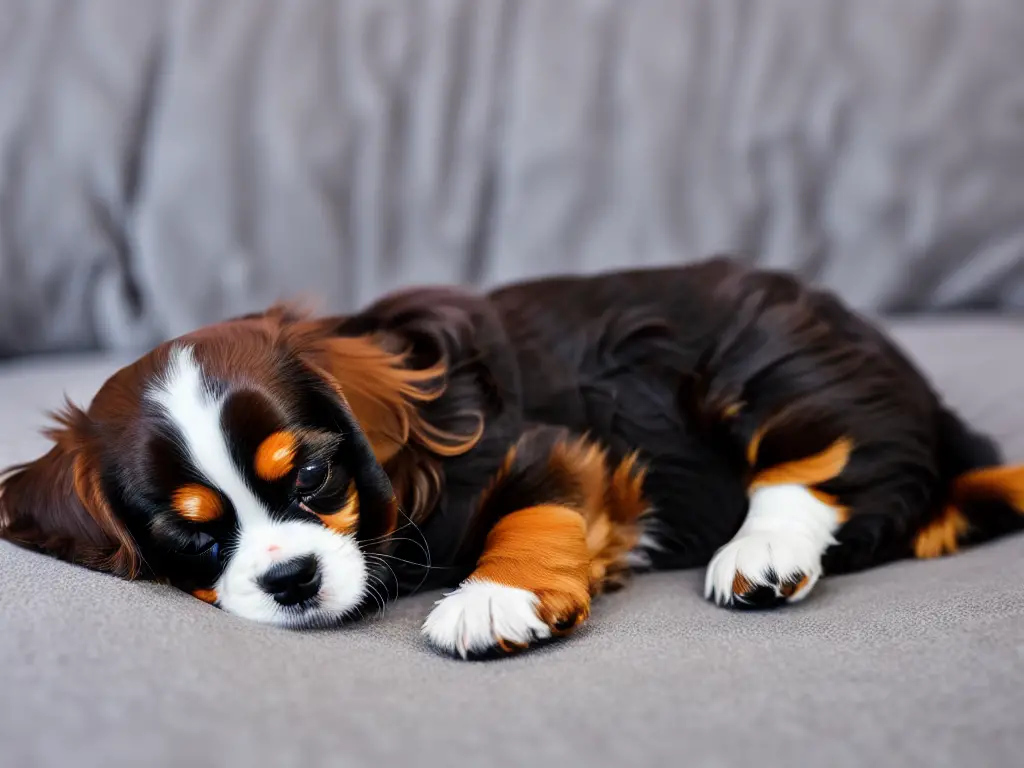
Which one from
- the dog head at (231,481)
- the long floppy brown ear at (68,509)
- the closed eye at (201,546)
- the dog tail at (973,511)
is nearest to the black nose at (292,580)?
the dog head at (231,481)

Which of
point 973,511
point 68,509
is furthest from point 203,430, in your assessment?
point 973,511

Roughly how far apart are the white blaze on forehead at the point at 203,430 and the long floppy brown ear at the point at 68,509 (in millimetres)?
185

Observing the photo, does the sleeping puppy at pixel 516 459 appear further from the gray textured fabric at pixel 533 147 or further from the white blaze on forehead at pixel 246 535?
the gray textured fabric at pixel 533 147

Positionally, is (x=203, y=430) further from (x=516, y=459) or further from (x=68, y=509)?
(x=516, y=459)

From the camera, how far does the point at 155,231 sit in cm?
286

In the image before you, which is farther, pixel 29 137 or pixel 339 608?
pixel 29 137

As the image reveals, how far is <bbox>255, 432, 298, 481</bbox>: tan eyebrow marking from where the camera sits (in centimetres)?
160

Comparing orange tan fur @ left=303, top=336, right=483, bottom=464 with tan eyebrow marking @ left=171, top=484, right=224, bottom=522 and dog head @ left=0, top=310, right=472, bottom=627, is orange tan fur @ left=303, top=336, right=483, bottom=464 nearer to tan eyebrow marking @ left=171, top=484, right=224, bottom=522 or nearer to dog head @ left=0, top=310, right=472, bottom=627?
dog head @ left=0, top=310, right=472, bottom=627

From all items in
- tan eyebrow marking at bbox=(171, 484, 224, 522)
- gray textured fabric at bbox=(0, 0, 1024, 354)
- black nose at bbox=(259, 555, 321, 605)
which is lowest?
black nose at bbox=(259, 555, 321, 605)

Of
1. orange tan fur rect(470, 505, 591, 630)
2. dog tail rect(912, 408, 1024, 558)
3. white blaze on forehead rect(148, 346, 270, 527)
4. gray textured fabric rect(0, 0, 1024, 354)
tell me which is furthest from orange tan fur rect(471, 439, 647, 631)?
gray textured fabric rect(0, 0, 1024, 354)

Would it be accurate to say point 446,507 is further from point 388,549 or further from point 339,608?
point 339,608

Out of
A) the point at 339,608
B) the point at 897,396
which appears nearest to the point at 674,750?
the point at 339,608

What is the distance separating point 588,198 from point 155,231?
123cm

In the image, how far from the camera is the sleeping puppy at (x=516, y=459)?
1.61 m
